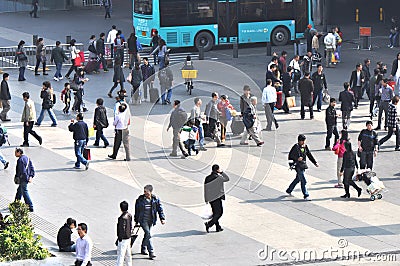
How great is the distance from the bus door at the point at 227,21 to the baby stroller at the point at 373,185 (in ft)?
68.5

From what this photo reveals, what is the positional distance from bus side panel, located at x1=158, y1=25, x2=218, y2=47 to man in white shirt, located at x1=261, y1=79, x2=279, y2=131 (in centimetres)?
1319

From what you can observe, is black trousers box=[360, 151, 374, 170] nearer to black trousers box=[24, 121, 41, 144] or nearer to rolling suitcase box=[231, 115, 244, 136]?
rolling suitcase box=[231, 115, 244, 136]

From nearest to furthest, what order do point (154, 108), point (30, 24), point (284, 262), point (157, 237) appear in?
point (284, 262), point (157, 237), point (154, 108), point (30, 24)

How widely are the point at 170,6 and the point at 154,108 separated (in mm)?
10889

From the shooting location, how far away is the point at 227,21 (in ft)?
146

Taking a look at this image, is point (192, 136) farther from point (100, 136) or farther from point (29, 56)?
point (29, 56)

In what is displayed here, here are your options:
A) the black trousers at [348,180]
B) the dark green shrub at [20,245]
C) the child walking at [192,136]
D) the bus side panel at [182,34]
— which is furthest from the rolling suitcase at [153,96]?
the dark green shrub at [20,245]

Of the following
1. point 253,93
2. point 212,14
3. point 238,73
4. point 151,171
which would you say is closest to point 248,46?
point 212,14

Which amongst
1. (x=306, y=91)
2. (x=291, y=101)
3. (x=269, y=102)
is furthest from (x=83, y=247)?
(x=291, y=101)

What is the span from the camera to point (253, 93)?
3450 cm

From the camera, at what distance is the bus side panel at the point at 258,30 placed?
44906 millimetres

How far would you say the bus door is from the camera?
4426 cm

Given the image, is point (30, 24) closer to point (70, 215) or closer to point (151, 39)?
point (151, 39)

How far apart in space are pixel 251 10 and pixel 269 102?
14143mm
